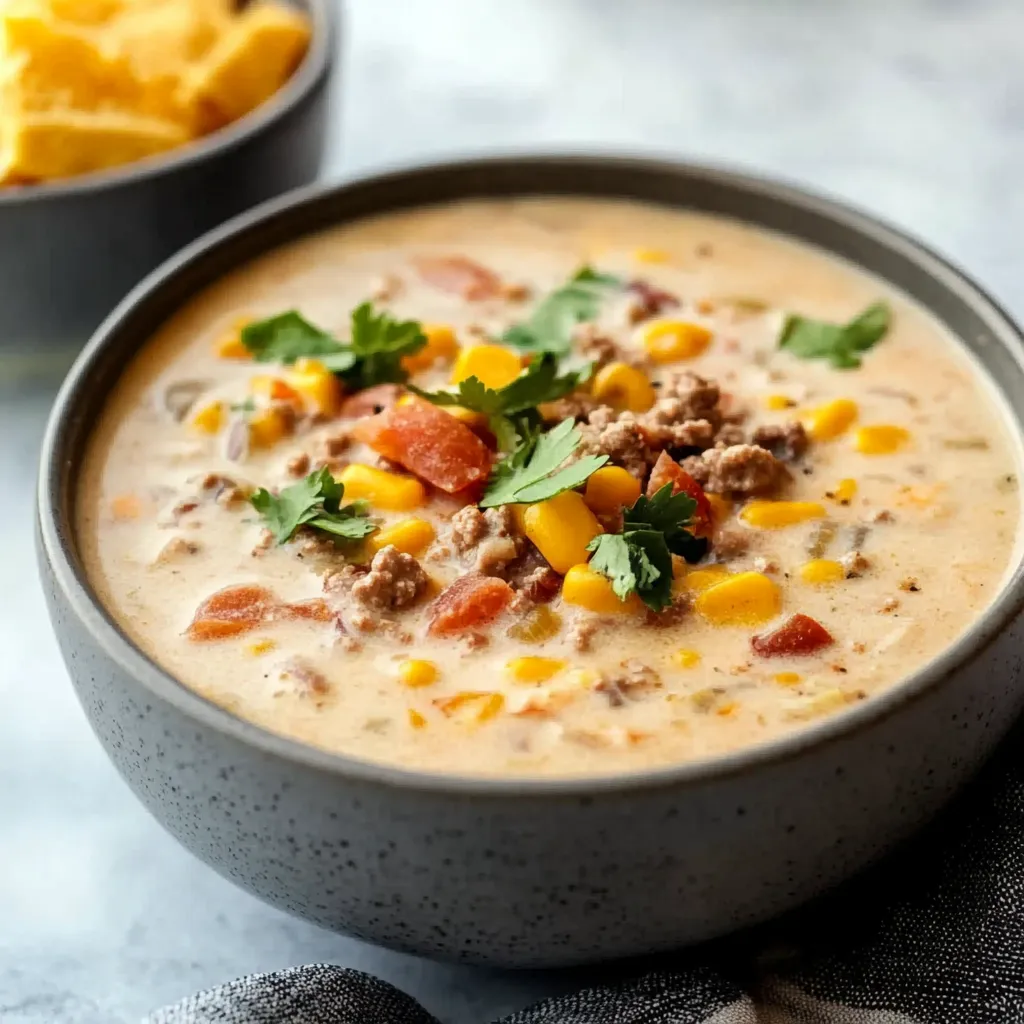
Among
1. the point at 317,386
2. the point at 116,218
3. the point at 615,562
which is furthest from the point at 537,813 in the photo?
the point at 116,218

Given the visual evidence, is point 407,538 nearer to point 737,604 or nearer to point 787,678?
point 737,604

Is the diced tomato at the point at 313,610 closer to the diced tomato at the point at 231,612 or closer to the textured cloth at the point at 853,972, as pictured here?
the diced tomato at the point at 231,612

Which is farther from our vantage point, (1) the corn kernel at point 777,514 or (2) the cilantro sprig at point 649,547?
(1) the corn kernel at point 777,514

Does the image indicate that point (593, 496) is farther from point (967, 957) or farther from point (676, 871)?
point (967, 957)


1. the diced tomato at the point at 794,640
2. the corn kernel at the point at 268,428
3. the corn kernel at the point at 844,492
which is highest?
the corn kernel at the point at 844,492

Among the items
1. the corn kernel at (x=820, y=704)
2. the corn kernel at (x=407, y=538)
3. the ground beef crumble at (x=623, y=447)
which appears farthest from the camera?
the ground beef crumble at (x=623, y=447)

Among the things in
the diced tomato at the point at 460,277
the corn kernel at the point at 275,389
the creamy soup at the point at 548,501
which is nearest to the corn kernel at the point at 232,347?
the creamy soup at the point at 548,501
